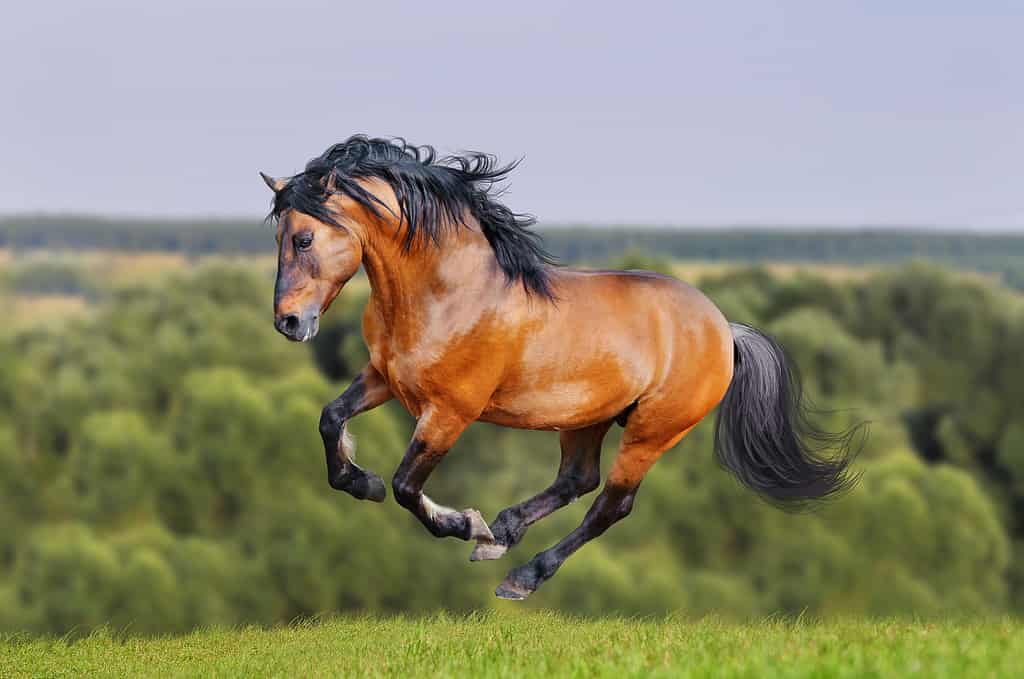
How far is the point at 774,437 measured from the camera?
6754 millimetres

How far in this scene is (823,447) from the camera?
6891 millimetres

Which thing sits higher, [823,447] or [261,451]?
[823,447]

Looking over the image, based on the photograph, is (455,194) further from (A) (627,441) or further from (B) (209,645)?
(B) (209,645)

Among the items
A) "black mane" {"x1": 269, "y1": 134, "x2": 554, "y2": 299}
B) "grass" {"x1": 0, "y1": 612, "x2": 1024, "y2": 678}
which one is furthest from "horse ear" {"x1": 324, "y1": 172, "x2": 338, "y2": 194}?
"grass" {"x1": 0, "y1": 612, "x2": 1024, "y2": 678}

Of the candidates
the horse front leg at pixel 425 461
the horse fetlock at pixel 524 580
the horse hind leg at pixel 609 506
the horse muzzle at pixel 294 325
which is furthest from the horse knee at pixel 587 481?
the horse muzzle at pixel 294 325

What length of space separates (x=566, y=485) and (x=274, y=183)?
2.27m

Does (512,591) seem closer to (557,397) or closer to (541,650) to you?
(541,650)

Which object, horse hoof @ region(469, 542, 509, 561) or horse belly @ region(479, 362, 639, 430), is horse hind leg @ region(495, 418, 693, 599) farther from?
horse belly @ region(479, 362, 639, 430)

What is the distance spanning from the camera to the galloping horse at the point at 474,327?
5570mm

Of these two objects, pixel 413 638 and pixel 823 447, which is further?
pixel 413 638

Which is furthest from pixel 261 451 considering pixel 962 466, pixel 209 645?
pixel 962 466

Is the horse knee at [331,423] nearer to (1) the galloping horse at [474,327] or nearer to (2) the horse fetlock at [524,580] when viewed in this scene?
(1) the galloping horse at [474,327]

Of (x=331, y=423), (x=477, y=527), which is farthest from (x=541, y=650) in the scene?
(x=331, y=423)

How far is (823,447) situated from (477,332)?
2.35 metres
